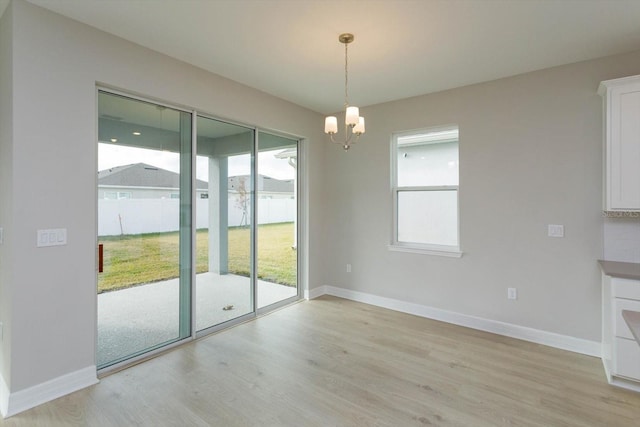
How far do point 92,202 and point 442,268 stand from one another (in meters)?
3.73

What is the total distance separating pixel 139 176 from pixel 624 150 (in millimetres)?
4276

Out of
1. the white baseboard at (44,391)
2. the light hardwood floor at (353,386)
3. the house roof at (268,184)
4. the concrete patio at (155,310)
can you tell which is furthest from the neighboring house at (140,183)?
the light hardwood floor at (353,386)

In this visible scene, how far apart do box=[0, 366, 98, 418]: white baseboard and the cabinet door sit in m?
4.59

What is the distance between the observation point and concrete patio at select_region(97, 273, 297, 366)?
279 centimetres

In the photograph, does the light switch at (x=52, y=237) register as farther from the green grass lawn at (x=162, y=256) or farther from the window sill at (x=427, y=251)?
the window sill at (x=427, y=251)

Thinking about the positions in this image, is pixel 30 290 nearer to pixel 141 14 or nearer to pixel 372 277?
pixel 141 14

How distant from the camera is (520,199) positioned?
11.1 feet

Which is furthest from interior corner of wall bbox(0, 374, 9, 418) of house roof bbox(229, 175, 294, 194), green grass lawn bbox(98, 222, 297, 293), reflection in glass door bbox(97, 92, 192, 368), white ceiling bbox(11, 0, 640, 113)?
white ceiling bbox(11, 0, 640, 113)

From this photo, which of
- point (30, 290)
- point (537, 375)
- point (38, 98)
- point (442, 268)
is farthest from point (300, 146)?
point (537, 375)

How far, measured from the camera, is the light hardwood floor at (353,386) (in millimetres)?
2146

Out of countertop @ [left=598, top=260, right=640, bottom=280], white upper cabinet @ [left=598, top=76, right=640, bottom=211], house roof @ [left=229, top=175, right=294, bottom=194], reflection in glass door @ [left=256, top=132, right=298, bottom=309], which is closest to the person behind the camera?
countertop @ [left=598, top=260, right=640, bottom=280]

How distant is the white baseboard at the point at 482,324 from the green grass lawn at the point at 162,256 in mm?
1105

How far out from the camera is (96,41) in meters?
2.56

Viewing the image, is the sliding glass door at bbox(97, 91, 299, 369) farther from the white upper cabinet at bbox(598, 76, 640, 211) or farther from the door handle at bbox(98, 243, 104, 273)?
the white upper cabinet at bbox(598, 76, 640, 211)
